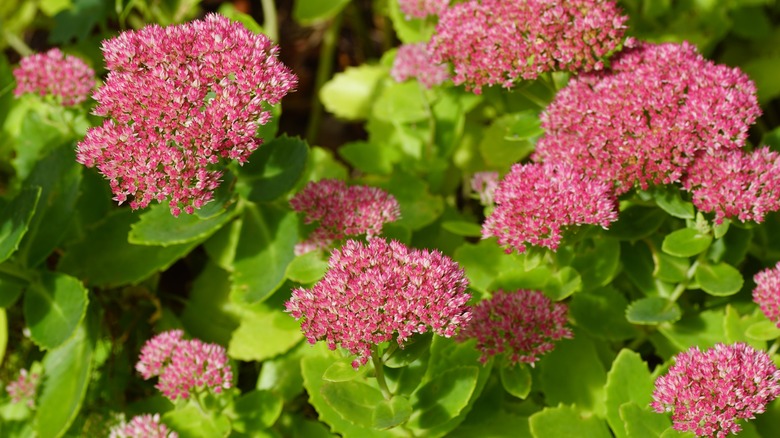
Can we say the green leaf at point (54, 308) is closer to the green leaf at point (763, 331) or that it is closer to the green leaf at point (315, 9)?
the green leaf at point (315, 9)

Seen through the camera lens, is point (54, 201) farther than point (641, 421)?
Yes

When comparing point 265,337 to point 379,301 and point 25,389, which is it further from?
point 379,301

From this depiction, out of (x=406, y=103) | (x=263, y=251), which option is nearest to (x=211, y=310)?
(x=263, y=251)

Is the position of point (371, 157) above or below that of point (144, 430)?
above

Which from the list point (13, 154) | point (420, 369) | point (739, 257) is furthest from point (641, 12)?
point (13, 154)

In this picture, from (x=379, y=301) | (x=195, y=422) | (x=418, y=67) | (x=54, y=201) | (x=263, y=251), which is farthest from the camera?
(x=418, y=67)

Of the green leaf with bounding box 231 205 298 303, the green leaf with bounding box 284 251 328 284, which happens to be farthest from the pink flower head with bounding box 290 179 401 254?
the green leaf with bounding box 231 205 298 303

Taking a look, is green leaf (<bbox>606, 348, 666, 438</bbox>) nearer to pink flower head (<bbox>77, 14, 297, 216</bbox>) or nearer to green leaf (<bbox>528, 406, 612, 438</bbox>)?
green leaf (<bbox>528, 406, 612, 438</bbox>)
